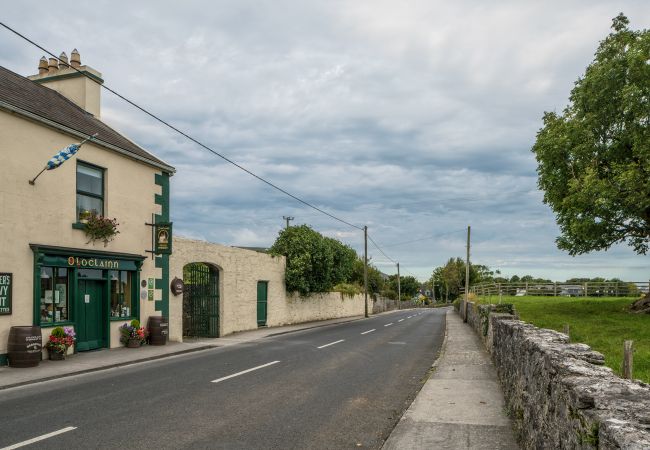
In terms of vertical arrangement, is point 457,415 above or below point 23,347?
below

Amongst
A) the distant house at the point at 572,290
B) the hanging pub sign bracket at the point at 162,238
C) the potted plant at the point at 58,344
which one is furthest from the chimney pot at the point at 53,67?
the distant house at the point at 572,290

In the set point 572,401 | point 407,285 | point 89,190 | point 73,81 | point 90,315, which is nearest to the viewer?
point 572,401

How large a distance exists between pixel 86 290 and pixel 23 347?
3374 mm

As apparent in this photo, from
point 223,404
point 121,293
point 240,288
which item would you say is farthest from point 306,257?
point 223,404

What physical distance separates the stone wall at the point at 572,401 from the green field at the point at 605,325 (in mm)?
4791

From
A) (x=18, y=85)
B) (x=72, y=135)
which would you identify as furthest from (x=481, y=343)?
(x=18, y=85)

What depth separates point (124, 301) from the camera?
695 inches

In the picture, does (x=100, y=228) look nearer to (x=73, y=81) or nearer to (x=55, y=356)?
(x=55, y=356)

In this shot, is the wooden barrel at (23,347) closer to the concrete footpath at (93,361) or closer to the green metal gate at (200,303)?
the concrete footpath at (93,361)

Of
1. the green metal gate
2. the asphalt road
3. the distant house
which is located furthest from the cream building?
the distant house

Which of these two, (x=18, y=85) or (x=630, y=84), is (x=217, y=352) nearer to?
(x=18, y=85)

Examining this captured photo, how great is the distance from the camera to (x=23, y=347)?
12797 millimetres

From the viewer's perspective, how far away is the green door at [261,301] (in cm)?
2775

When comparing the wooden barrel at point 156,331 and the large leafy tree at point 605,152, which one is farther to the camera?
the large leafy tree at point 605,152
